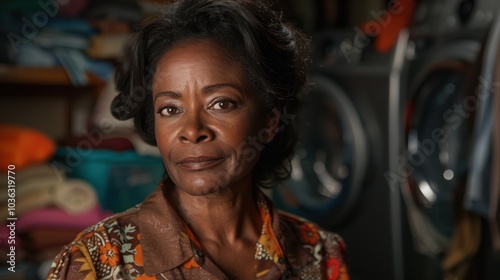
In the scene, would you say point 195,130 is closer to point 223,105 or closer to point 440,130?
point 223,105

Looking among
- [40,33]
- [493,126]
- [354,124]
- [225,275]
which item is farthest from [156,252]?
[354,124]

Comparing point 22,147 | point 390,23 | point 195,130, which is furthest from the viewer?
point 390,23

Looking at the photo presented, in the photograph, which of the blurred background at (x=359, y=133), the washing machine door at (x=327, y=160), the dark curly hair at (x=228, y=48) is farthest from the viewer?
the washing machine door at (x=327, y=160)

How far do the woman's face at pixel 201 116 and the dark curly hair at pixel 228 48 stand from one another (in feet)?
0.10

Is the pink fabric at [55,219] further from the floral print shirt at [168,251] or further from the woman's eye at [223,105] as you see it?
the woman's eye at [223,105]

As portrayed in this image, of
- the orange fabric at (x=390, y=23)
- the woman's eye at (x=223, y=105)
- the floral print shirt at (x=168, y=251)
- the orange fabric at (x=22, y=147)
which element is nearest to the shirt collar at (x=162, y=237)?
the floral print shirt at (x=168, y=251)

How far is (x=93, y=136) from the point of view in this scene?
3.29m

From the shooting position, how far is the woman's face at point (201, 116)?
130 centimetres

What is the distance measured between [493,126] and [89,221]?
1.83 meters

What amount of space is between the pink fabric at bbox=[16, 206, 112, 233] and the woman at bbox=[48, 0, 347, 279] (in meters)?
1.75

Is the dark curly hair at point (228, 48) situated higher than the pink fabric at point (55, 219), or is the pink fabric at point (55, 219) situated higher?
the dark curly hair at point (228, 48)

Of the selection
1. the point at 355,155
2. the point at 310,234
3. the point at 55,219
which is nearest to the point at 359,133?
the point at 355,155

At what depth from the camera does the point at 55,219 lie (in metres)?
3.14

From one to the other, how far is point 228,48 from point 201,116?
0.49ft
